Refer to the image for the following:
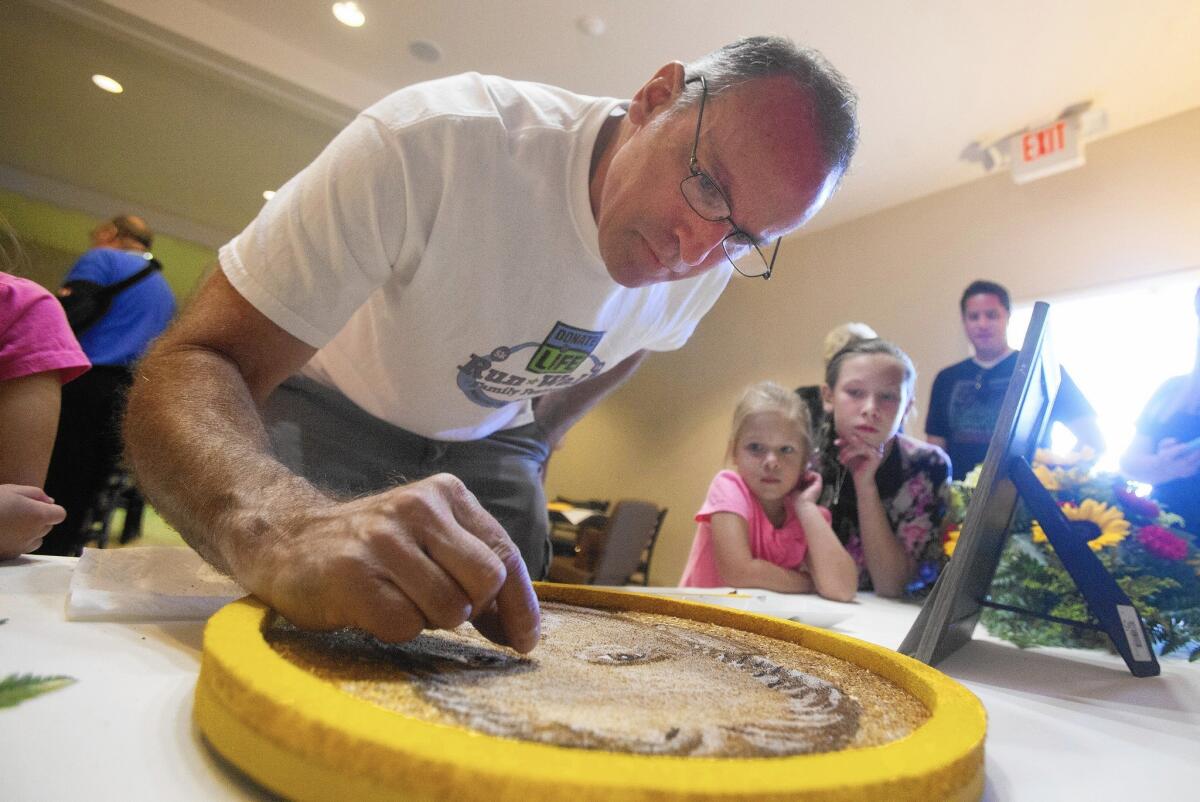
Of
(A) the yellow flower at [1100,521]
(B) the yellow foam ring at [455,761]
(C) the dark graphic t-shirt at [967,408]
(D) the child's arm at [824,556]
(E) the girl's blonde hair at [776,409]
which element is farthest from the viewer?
(C) the dark graphic t-shirt at [967,408]

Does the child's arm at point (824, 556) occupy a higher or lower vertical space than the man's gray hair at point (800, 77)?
lower

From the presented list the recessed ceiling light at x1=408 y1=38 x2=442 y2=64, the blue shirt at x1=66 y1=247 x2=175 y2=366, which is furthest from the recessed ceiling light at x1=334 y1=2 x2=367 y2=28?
the blue shirt at x1=66 y1=247 x2=175 y2=366

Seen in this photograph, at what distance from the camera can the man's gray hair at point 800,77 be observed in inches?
37.7

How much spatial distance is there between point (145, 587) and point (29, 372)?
0.67 m

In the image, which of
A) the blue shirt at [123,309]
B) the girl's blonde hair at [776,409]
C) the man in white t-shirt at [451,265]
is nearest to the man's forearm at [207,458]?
the man in white t-shirt at [451,265]

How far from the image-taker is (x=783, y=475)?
1911 millimetres

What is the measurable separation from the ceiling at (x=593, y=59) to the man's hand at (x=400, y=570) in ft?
10.7

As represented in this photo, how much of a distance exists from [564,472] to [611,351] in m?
6.66

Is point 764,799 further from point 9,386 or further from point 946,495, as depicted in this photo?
point 946,495

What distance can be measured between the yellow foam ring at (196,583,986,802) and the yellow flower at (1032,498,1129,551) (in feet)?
2.71

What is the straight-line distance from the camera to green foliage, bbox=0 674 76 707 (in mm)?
347

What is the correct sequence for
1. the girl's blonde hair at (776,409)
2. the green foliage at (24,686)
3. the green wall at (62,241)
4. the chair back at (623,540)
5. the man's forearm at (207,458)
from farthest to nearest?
the green wall at (62,241), the chair back at (623,540), the girl's blonde hair at (776,409), the man's forearm at (207,458), the green foliage at (24,686)

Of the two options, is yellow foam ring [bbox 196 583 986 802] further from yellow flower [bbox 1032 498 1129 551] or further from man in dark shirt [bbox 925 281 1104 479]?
man in dark shirt [bbox 925 281 1104 479]

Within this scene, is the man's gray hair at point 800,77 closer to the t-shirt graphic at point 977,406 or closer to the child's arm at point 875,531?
the child's arm at point 875,531
